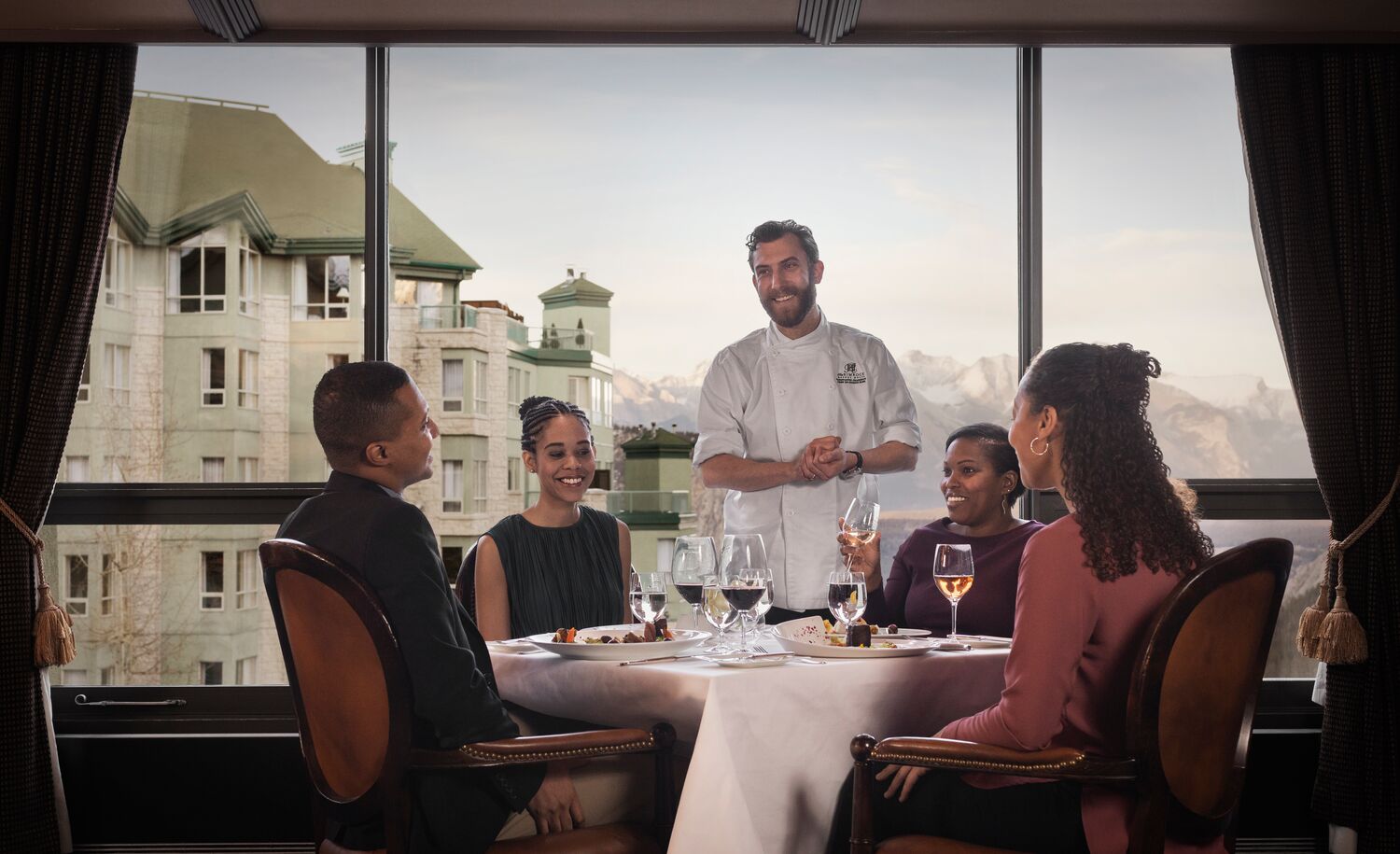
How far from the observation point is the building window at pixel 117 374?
363cm

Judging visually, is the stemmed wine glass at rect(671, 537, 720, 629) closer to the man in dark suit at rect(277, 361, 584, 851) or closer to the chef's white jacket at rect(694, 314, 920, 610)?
the man in dark suit at rect(277, 361, 584, 851)

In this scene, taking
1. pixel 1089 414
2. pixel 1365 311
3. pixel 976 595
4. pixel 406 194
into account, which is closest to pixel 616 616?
pixel 976 595

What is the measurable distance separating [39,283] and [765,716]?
2.73m

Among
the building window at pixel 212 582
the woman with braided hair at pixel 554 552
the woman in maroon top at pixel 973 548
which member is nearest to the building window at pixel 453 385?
the building window at pixel 212 582

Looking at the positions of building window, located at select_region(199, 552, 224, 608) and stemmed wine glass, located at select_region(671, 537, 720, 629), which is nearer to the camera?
stemmed wine glass, located at select_region(671, 537, 720, 629)

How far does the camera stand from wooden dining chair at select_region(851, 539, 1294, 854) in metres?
1.70

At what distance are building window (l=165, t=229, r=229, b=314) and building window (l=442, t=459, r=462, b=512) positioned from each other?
88cm

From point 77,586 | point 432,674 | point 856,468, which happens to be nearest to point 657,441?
point 856,468

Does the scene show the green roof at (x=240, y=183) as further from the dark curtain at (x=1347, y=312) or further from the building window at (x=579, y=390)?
the dark curtain at (x=1347, y=312)

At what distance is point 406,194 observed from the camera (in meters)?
3.76

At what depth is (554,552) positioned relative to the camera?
2.82 meters

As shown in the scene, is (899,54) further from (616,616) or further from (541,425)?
(616,616)

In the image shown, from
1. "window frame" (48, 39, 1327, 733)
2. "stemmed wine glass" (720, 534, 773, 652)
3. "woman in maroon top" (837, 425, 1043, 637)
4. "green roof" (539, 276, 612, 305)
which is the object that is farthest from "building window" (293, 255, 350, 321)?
"stemmed wine glass" (720, 534, 773, 652)

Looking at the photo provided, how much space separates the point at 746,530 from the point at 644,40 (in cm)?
154
